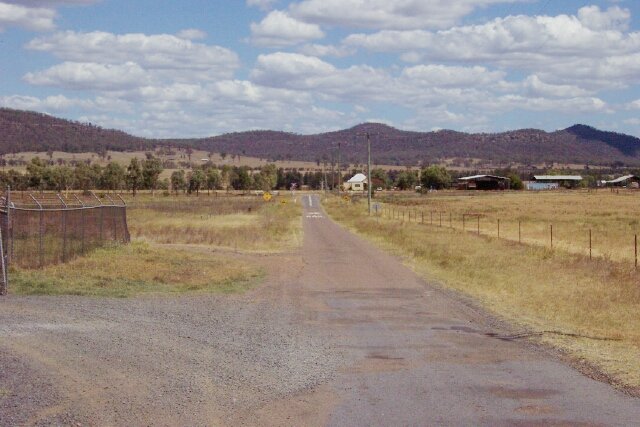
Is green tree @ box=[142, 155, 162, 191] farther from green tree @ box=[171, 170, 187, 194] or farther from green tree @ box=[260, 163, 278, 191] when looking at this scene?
green tree @ box=[260, 163, 278, 191]

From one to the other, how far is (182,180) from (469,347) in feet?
512

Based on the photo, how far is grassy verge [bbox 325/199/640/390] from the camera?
12.8m

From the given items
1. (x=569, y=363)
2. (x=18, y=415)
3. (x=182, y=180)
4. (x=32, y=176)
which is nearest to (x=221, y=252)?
(x=569, y=363)

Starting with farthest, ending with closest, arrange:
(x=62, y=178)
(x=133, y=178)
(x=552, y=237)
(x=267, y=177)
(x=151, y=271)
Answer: (x=267, y=177)
(x=133, y=178)
(x=62, y=178)
(x=552, y=237)
(x=151, y=271)

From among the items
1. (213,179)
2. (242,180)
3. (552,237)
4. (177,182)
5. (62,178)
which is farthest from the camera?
(242,180)

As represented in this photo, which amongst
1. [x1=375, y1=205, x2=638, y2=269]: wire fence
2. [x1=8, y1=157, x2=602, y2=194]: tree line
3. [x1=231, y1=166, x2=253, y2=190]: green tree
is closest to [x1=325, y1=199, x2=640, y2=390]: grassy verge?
[x1=375, y1=205, x2=638, y2=269]: wire fence

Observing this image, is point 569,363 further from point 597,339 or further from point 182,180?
point 182,180

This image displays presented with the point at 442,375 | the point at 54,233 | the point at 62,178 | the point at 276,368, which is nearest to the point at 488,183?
the point at 62,178

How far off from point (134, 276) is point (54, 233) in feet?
33.0

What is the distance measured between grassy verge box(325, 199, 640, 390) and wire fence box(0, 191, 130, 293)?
1139cm

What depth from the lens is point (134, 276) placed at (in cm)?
2253

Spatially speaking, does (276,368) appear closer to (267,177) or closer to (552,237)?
(552,237)

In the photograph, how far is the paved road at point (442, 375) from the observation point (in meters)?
8.53

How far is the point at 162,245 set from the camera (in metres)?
36.7
